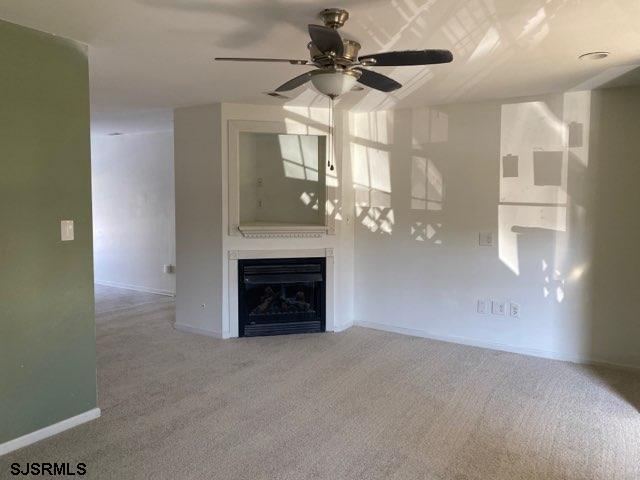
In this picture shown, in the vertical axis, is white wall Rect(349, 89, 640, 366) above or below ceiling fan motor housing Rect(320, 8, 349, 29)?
below

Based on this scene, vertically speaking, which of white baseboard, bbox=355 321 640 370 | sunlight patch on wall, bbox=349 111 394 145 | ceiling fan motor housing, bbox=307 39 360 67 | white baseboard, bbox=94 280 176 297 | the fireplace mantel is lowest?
white baseboard, bbox=355 321 640 370

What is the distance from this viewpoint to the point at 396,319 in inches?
186

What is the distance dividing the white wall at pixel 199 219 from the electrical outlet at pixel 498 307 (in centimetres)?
255

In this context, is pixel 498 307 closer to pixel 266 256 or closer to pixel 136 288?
pixel 266 256

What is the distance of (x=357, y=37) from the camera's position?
2.53 metres

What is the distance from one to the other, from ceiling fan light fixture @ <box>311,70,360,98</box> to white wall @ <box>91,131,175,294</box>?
4.35 meters

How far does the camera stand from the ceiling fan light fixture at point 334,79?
227cm

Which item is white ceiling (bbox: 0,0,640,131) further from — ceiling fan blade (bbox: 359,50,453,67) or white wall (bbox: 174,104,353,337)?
white wall (bbox: 174,104,353,337)

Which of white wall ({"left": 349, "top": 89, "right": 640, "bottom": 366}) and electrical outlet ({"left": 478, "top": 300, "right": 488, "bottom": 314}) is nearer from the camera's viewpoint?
white wall ({"left": 349, "top": 89, "right": 640, "bottom": 366})

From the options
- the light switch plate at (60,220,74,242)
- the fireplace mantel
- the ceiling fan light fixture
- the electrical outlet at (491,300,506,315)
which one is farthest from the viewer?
the fireplace mantel

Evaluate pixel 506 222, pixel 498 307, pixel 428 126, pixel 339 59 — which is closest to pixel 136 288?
pixel 428 126

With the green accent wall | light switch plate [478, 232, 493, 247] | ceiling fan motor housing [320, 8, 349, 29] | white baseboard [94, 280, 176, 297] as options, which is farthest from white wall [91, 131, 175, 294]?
ceiling fan motor housing [320, 8, 349, 29]

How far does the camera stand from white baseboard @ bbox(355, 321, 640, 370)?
3865 mm

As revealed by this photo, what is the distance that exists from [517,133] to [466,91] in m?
0.64
